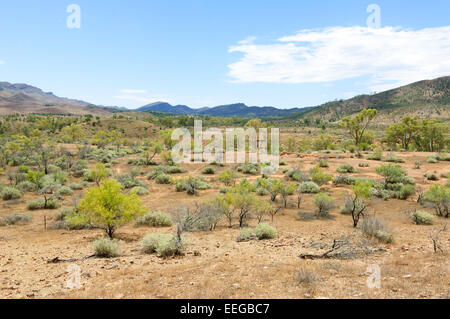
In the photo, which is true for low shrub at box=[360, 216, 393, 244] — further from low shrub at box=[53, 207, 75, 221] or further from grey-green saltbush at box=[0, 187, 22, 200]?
grey-green saltbush at box=[0, 187, 22, 200]

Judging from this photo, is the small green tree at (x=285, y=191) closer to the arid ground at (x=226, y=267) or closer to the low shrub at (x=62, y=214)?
the arid ground at (x=226, y=267)

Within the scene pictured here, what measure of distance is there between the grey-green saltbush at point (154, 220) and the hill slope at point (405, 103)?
9801 centimetres

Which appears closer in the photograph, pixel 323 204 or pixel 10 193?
pixel 323 204

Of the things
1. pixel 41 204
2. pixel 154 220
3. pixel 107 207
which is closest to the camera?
pixel 107 207

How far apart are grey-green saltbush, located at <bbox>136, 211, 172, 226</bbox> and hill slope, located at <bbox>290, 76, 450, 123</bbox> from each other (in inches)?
3859

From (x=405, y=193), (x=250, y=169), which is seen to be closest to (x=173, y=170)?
(x=250, y=169)

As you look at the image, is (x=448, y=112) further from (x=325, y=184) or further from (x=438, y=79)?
(x=325, y=184)

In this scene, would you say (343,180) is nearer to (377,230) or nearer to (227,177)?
(227,177)

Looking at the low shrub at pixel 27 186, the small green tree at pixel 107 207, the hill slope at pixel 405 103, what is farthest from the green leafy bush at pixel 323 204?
the hill slope at pixel 405 103

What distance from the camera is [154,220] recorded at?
1373cm

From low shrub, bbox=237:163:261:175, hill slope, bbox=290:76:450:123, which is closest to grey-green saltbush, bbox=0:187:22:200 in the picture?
low shrub, bbox=237:163:261:175

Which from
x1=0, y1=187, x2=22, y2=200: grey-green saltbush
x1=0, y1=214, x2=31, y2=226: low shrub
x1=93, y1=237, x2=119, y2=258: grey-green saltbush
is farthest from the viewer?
x1=0, y1=187, x2=22, y2=200: grey-green saltbush

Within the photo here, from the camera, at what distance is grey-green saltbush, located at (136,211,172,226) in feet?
44.5

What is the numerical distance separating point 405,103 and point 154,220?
123190mm
